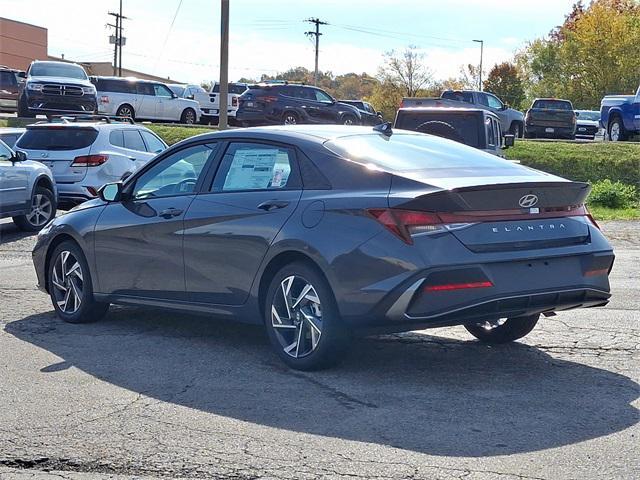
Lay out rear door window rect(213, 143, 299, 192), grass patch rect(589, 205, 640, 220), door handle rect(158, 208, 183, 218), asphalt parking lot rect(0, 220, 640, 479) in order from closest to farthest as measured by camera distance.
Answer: asphalt parking lot rect(0, 220, 640, 479)
rear door window rect(213, 143, 299, 192)
door handle rect(158, 208, 183, 218)
grass patch rect(589, 205, 640, 220)

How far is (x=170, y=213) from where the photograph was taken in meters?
8.00

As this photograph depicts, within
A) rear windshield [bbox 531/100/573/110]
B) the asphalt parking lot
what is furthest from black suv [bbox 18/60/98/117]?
the asphalt parking lot

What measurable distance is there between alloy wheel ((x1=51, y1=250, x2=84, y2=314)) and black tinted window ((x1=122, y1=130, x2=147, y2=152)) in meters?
10.0

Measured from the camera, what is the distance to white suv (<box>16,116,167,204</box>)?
18.0 m

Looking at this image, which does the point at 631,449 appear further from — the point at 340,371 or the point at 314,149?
the point at 314,149

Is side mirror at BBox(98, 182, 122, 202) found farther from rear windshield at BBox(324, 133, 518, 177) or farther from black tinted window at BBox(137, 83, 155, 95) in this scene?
black tinted window at BBox(137, 83, 155, 95)

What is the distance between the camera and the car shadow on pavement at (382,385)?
5629 mm

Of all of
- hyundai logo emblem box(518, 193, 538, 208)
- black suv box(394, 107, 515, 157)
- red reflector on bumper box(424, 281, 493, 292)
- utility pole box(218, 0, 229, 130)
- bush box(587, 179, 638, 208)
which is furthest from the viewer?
utility pole box(218, 0, 229, 130)

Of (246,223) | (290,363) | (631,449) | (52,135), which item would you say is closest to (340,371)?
(290,363)

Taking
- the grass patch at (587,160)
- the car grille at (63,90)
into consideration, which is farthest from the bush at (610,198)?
the car grille at (63,90)

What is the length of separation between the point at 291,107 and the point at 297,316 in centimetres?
2669

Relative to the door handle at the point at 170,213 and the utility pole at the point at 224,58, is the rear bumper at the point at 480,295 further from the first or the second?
the utility pole at the point at 224,58

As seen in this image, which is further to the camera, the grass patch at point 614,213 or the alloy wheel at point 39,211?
the grass patch at point 614,213

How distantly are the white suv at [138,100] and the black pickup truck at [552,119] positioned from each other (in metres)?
12.8
